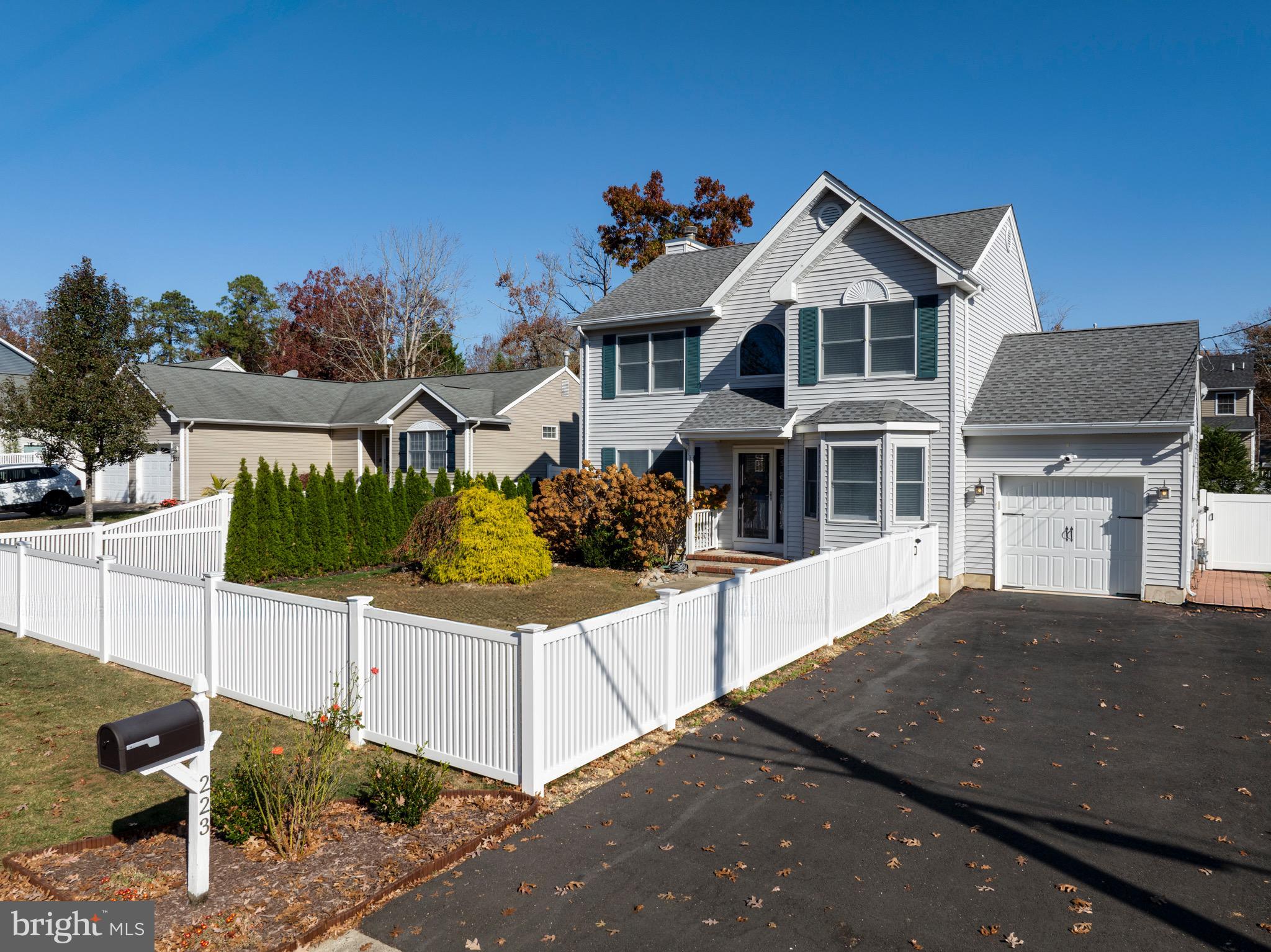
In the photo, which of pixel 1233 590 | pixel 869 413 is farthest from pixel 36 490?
pixel 1233 590

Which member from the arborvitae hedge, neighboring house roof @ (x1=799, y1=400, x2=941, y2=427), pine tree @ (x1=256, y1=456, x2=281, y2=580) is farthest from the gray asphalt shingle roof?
pine tree @ (x1=256, y1=456, x2=281, y2=580)

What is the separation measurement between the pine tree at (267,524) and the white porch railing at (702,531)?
818 cm

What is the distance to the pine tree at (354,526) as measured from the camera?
1788cm

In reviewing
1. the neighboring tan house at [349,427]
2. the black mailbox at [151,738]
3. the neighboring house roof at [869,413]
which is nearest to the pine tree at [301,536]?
the neighboring tan house at [349,427]

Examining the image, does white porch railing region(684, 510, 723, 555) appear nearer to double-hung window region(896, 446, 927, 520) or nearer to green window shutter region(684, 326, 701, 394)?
green window shutter region(684, 326, 701, 394)

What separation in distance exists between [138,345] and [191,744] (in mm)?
21565

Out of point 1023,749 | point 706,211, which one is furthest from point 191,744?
point 706,211

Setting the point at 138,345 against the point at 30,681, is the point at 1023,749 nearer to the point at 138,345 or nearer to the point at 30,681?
the point at 30,681

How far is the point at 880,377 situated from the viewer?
52.1 ft

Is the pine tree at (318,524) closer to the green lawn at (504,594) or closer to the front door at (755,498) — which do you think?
the green lawn at (504,594)

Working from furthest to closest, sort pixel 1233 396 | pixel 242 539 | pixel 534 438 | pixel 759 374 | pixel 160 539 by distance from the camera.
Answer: pixel 1233 396
pixel 534 438
pixel 759 374
pixel 242 539
pixel 160 539

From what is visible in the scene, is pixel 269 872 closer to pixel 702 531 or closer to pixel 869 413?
pixel 869 413

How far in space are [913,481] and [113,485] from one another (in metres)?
27.2

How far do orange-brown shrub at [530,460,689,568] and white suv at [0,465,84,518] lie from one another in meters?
17.3
